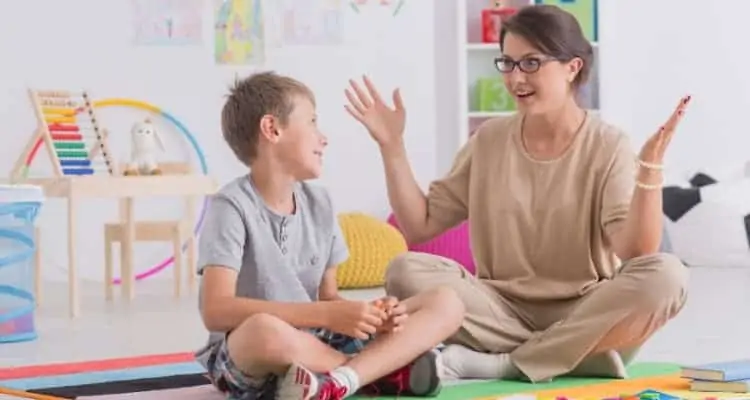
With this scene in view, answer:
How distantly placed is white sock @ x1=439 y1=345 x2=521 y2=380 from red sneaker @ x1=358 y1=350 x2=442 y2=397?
0.47 feet

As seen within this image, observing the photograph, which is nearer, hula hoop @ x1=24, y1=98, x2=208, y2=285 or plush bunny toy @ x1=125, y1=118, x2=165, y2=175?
plush bunny toy @ x1=125, y1=118, x2=165, y2=175

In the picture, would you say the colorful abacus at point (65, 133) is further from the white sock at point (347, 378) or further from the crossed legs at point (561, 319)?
the white sock at point (347, 378)

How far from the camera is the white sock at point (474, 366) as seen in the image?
7.75 ft

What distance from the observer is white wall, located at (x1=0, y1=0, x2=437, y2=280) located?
15.2 ft

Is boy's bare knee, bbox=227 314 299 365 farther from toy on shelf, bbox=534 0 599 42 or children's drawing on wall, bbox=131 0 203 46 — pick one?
toy on shelf, bbox=534 0 599 42

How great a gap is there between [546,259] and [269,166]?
0.55 meters

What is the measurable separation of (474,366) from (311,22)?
9.39ft

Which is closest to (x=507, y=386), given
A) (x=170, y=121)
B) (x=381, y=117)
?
(x=381, y=117)

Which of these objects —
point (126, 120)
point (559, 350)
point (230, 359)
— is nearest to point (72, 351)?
point (230, 359)

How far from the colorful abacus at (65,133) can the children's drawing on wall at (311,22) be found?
922mm

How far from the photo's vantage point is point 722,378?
216cm

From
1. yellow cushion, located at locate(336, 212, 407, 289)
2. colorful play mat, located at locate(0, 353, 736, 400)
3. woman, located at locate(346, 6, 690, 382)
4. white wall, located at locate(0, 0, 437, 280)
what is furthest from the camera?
white wall, located at locate(0, 0, 437, 280)

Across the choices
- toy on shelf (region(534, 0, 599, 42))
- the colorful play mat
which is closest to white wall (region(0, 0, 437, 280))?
toy on shelf (region(534, 0, 599, 42))

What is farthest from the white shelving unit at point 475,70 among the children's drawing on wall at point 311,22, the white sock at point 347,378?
the white sock at point 347,378
